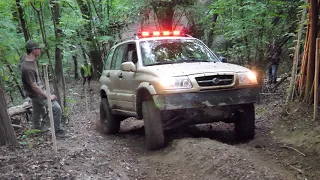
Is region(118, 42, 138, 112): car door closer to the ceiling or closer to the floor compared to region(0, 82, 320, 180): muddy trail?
closer to the ceiling

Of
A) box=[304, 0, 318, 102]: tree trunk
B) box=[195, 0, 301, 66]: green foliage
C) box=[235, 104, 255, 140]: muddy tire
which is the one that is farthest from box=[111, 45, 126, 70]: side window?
box=[304, 0, 318, 102]: tree trunk

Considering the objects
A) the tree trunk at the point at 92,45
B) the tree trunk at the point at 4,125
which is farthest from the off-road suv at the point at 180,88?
the tree trunk at the point at 92,45

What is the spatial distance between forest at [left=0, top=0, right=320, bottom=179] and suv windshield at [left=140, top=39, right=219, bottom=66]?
6.18 ft

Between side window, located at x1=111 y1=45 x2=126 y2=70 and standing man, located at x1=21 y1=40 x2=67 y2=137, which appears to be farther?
side window, located at x1=111 y1=45 x2=126 y2=70

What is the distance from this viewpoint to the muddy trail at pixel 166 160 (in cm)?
480

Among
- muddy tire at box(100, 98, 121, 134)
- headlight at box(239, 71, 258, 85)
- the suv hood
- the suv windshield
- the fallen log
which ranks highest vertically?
the suv windshield

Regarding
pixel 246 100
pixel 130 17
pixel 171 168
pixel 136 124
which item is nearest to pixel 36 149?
pixel 171 168

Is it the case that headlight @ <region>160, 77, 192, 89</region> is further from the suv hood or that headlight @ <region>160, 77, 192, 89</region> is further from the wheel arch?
the wheel arch

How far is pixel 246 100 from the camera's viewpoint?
6.37m

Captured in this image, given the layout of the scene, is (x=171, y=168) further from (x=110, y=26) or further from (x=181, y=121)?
(x=110, y=26)

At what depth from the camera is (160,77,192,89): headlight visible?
6062 millimetres

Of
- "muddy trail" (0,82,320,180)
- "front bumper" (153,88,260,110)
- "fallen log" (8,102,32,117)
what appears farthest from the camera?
"fallen log" (8,102,32,117)

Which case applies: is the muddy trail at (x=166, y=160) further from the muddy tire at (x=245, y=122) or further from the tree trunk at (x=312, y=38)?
the tree trunk at (x=312, y=38)

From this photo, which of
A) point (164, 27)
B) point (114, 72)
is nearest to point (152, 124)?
point (114, 72)
